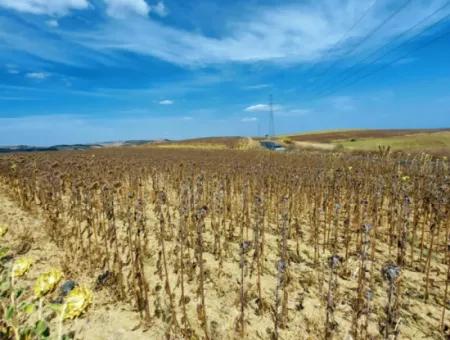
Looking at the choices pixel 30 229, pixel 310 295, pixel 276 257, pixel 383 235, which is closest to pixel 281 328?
pixel 310 295

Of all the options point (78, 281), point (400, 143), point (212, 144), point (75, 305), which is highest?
point (75, 305)

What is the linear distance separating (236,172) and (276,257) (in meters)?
6.76

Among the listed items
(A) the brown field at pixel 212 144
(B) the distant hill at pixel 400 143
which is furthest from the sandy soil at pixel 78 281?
(A) the brown field at pixel 212 144

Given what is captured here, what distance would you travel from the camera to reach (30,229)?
6.06 meters

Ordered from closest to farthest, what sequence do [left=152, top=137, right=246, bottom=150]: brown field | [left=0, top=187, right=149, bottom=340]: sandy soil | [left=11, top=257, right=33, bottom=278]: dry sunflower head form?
[left=11, top=257, right=33, bottom=278]: dry sunflower head < [left=0, top=187, right=149, bottom=340]: sandy soil < [left=152, top=137, right=246, bottom=150]: brown field

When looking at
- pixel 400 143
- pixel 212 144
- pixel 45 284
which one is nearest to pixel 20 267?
pixel 45 284

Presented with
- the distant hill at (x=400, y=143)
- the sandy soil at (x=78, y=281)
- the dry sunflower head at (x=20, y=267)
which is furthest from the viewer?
the distant hill at (x=400, y=143)

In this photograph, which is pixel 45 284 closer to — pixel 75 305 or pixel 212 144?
pixel 75 305

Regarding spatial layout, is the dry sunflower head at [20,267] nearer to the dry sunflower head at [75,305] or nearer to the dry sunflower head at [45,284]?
the dry sunflower head at [45,284]

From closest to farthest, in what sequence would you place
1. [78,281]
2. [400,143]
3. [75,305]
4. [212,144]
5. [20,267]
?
[75,305] → [20,267] → [78,281] → [400,143] → [212,144]

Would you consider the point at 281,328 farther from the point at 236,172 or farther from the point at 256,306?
the point at 236,172

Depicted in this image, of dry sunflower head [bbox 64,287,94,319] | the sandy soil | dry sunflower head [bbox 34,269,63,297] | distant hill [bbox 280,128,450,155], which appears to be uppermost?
dry sunflower head [bbox 34,269,63,297]

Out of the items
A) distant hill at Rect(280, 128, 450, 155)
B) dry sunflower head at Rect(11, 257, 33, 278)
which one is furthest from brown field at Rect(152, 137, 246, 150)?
dry sunflower head at Rect(11, 257, 33, 278)

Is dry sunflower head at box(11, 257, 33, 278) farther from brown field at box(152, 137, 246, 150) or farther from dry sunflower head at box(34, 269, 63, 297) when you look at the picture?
brown field at box(152, 137, 246, 150)
